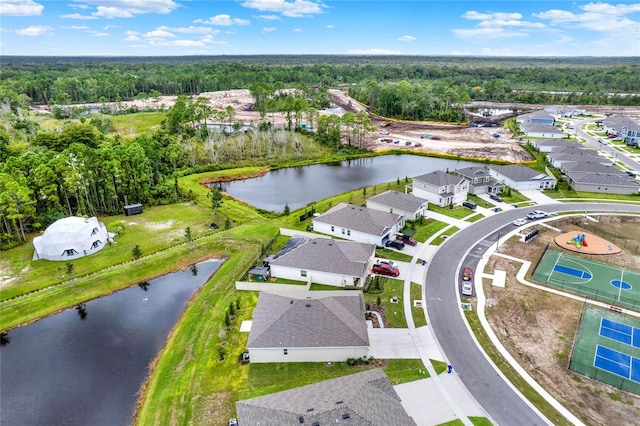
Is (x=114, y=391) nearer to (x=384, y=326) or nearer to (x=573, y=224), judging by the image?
(x=384, y=326)

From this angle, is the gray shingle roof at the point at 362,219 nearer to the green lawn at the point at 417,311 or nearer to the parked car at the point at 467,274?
the green lawn at the point at 417,311

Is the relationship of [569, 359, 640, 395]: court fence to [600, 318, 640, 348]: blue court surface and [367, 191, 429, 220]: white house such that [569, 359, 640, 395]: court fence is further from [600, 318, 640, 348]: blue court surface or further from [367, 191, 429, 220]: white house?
[367, 191, 429, 220]: white house

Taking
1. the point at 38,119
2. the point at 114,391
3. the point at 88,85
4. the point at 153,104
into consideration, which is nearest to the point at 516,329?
the point at 114,391

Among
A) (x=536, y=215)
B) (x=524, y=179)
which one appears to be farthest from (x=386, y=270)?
(x=524, y=179)

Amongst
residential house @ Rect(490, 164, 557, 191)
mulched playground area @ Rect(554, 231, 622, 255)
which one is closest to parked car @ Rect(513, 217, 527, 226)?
mulched playground area @ Rect(554, 231, 622, 255)

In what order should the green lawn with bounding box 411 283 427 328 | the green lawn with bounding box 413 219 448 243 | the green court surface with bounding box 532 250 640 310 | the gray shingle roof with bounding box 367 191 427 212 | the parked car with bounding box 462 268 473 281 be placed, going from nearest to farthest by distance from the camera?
the green lawn with bounding box 411 283 427 328 < the green court surface with bounding box 532 250 640 310 < the parked car with bounding box 462 268 473 281 < the green lawn with bounding box 413 219 448 243 < the gray shingle roof with bounding box 367 191 427 212
